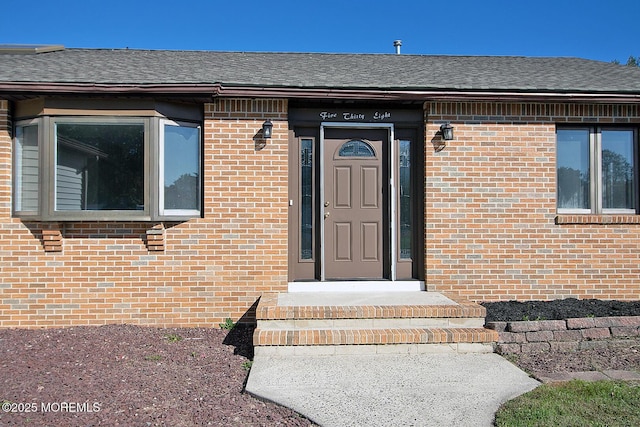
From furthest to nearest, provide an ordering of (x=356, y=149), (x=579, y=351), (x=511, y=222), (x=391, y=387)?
(x=356, y=149) → (x=511, y=222) → (x=579, y=351) → (x=391, y=387)

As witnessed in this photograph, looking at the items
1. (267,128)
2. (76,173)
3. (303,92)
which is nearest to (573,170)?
(303,92)

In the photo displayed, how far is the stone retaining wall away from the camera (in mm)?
4953

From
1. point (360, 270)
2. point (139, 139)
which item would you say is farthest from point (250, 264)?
point (139, 139)

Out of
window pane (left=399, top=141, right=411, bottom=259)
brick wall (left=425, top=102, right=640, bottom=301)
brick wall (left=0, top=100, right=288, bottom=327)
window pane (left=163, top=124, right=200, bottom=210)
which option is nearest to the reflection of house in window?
brick wall (left=0, top=100, right=288, bottom=327)

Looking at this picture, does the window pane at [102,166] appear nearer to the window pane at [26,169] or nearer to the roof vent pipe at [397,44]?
the window pane at [26,169]

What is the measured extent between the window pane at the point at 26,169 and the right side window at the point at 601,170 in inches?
271

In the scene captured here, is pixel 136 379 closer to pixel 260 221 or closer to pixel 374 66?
pixel 260 221

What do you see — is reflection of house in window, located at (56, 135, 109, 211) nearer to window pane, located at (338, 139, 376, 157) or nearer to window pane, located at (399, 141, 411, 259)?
window pane, located at (338, 139, 376, 157)

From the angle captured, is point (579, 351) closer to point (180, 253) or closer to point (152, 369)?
point (152, 369)

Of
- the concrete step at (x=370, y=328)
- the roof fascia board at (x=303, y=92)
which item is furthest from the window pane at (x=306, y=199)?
the concrete step at (x=370, y=328)

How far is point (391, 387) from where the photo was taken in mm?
3990

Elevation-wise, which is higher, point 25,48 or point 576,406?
point 25,48

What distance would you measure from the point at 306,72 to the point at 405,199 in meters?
2.32

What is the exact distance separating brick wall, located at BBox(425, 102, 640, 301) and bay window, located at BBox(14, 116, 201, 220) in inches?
A: 138
